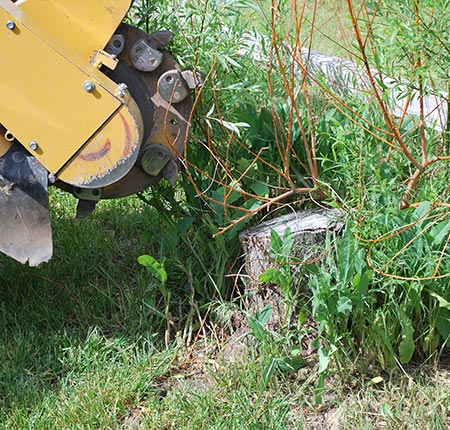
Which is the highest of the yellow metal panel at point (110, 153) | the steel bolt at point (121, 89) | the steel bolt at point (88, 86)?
the steel bolt at point (121, 89)

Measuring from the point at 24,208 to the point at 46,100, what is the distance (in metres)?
→ 0.42

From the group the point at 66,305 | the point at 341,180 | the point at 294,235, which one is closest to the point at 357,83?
the point at 341,180

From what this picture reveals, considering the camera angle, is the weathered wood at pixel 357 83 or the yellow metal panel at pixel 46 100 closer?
the yellow metal panel at pixel 46 100

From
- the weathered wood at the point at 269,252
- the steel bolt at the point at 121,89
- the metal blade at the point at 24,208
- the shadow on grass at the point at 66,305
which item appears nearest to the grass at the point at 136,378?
the shadow on grass at the point at 66,305

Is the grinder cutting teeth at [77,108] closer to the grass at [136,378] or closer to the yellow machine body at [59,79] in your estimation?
the yellow machine body at [59,79]

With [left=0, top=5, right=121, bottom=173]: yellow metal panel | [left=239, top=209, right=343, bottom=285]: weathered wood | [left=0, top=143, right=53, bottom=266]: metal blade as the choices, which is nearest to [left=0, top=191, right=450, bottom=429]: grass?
[left=239, top=209, right=343, bottom=285]: weathered wood

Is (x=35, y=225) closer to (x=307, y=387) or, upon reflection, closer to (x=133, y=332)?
(x=133, y=332)

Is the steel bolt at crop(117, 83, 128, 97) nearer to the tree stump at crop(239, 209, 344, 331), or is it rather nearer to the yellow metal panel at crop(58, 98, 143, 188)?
the yellow metal panel at crop(58, 98, 143, 188)

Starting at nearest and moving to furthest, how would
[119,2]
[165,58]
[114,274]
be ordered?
[119,2]
[165,58]
[114,274]

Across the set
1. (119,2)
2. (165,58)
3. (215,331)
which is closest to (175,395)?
(215,331)

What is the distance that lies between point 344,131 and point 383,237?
681 millimetres

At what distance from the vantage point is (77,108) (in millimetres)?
2758

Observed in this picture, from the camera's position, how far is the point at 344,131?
10.9 ft

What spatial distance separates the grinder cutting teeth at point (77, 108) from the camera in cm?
272
